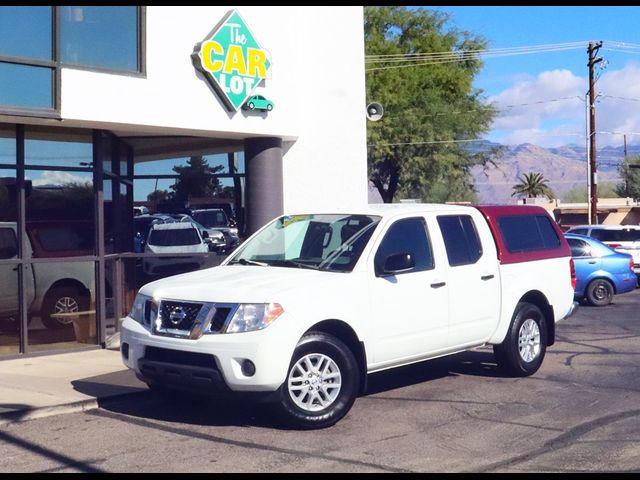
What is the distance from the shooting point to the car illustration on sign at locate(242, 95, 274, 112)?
13250 millimetres

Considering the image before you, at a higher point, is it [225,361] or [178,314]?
[178,314]

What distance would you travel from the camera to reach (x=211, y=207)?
1412 cm

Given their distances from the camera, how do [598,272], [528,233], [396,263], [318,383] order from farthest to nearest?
[598,272], [528,233], [396,263], [318,383]

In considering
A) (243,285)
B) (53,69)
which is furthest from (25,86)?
(243,285)

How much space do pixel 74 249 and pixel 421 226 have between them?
5.43 meters

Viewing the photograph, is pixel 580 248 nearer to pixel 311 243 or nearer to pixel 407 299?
pixel 407 299

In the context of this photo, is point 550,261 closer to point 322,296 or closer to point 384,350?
point 384,350

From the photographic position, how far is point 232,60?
13.0 meters

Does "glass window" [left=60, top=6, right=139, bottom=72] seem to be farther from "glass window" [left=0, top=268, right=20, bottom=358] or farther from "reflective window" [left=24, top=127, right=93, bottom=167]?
"glass window" [left=0, top=268, right=20, bottom=358]

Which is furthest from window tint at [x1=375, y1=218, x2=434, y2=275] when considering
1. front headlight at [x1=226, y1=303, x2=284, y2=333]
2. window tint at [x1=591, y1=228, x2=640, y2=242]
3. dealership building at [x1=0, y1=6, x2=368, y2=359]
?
window tint at [x1=591, y1=228, x2=640, y2=242]

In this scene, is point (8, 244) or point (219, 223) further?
point (219, 223)

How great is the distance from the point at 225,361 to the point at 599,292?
13.1m

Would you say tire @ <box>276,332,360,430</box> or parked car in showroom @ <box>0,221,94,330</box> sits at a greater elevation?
parked car in showroom @ <box>0,221,94,330</box>

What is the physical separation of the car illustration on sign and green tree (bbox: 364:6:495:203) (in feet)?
90.4
